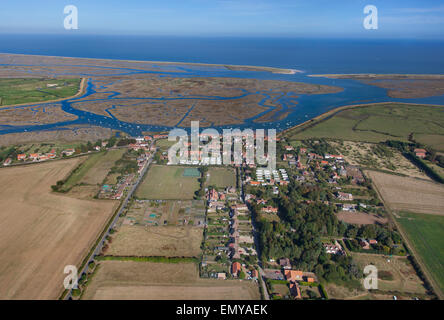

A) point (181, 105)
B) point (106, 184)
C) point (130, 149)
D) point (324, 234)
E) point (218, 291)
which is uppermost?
point (181, 105)

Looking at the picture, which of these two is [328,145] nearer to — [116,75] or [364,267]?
[364,267]

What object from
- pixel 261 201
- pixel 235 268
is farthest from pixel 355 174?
pixel 235 268

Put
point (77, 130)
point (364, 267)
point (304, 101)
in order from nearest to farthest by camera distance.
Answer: point (364, 267) < point (77, 130) < point (304, 101)

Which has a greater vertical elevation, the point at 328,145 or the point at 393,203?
the point at 328,145

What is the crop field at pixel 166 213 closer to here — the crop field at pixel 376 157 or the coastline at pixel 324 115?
→ the crop field at pixel 376 157

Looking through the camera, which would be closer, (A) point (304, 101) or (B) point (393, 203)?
(B) point (393, 203)

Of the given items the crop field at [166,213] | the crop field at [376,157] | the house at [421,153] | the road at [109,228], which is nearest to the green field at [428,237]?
the crop field at [376,157]
